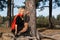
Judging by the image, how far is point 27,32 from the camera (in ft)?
32.9

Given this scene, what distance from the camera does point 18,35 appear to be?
9.86 m

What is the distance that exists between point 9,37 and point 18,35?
4.83ft

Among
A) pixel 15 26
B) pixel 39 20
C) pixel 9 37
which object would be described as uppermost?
pixel 15 26

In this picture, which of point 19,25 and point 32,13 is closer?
point 19,25

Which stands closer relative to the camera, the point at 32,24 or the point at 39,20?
the point at 32,24

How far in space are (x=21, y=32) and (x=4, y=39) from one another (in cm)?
224

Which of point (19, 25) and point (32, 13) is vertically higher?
point (32, 13)

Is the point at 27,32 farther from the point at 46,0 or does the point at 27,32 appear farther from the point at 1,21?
the point at 1,21

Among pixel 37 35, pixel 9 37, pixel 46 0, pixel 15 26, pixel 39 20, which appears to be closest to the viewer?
pixel 15 26

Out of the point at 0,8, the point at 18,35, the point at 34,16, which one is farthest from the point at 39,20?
the point at 18,35

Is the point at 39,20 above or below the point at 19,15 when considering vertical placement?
below

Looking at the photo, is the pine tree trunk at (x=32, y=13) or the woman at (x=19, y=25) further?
the pine tree trunk at (x=32, y=13)

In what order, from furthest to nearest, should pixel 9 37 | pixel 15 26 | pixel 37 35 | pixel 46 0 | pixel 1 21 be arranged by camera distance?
pixel 1 21 → pixel 46 0 → pixel 37 35 → pixel 9 37 → pixel 15 26

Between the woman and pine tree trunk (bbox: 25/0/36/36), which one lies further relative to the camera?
pine tree trunk (bbox: 25/0/36/36)
